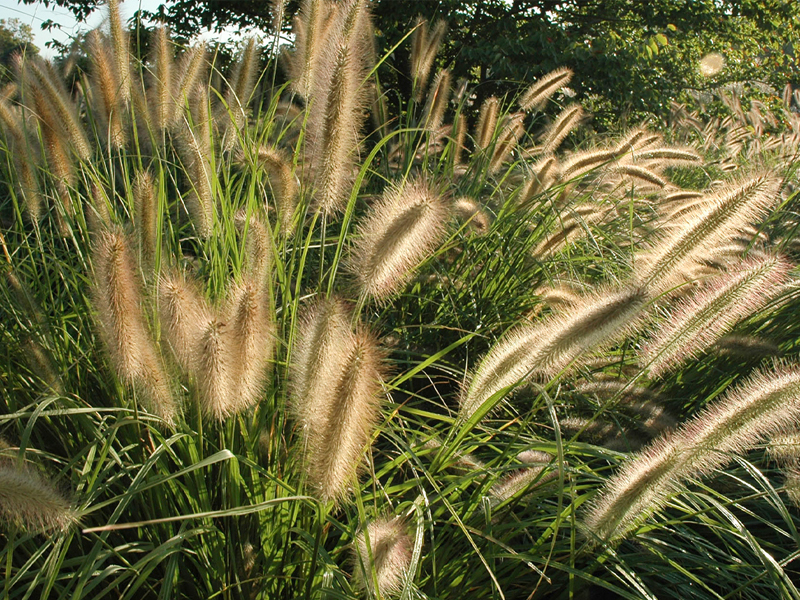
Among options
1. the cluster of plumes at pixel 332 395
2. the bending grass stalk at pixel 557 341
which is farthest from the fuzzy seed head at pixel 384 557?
the bending grass stalk at pixel 557 341

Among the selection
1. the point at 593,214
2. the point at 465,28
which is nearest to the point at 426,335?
the point at 593,214

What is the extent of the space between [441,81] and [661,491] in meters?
2.84

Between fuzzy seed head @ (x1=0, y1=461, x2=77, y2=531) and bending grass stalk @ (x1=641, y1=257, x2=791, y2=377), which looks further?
bending grass stalk @ (x1=641, y1=257, x2=791, y2=377)

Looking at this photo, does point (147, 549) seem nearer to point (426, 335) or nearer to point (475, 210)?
point (426, 335)

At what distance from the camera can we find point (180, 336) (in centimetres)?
148

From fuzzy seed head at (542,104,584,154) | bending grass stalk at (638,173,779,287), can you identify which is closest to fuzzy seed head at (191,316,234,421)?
bending grass stalk at (638,173,779,287)

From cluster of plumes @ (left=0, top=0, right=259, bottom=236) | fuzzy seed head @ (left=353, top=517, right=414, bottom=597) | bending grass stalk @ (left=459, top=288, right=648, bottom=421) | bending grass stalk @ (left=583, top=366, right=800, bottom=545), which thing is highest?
cluster of plumes @ (left=0, top=0, right=259, bottom=236)

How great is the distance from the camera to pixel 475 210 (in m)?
2.78

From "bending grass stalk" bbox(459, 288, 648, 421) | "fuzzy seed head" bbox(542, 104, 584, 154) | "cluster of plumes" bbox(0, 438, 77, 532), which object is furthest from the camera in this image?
"fuzzy seed head" bbox(542, 104, 584, 154)

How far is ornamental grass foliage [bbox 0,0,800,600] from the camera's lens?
1.47 m

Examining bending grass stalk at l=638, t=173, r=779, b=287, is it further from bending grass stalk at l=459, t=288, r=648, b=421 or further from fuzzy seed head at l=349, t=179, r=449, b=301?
fuzzy seed head at l=349, t=179, r=449, b=301

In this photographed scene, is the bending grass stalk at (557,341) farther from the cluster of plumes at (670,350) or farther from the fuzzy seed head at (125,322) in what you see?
the fuzzy seed head at (125,322)

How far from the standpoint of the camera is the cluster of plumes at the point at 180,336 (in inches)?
55.4

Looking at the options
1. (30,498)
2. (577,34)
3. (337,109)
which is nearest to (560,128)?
(337,109)
